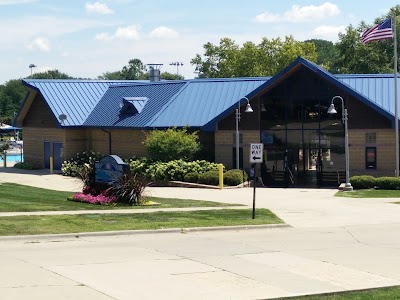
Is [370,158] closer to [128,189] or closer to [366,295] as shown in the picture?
[128,189]

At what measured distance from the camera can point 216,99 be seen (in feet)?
149

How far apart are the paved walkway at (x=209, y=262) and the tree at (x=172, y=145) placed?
18.1m

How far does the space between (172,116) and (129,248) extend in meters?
28.0

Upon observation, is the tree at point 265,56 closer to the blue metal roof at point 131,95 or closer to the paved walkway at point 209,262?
the blue metal roof at point 131,95

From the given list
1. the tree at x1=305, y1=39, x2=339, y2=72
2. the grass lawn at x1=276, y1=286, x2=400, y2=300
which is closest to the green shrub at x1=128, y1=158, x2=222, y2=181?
the grass lawn at x1=276, y1=286, x2=400, y2=300

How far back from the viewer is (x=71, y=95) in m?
51.2

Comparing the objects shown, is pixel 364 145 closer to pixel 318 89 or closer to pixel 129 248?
pixel 318 89

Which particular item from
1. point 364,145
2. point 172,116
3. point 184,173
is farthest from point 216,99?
point 364,145

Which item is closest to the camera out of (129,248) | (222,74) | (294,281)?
(294,281)

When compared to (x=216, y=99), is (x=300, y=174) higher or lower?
lower

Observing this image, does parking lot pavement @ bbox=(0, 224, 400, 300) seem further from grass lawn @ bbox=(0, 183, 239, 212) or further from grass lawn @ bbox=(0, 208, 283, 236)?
grass lawn @ bbox=(0, 183, 239, 212)

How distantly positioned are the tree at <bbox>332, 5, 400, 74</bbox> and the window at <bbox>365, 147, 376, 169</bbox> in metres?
37.1

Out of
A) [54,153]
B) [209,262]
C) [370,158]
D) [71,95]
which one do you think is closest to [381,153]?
[370,158]

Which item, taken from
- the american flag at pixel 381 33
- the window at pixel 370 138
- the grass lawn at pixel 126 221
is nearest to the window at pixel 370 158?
the window at pixel 370 138
